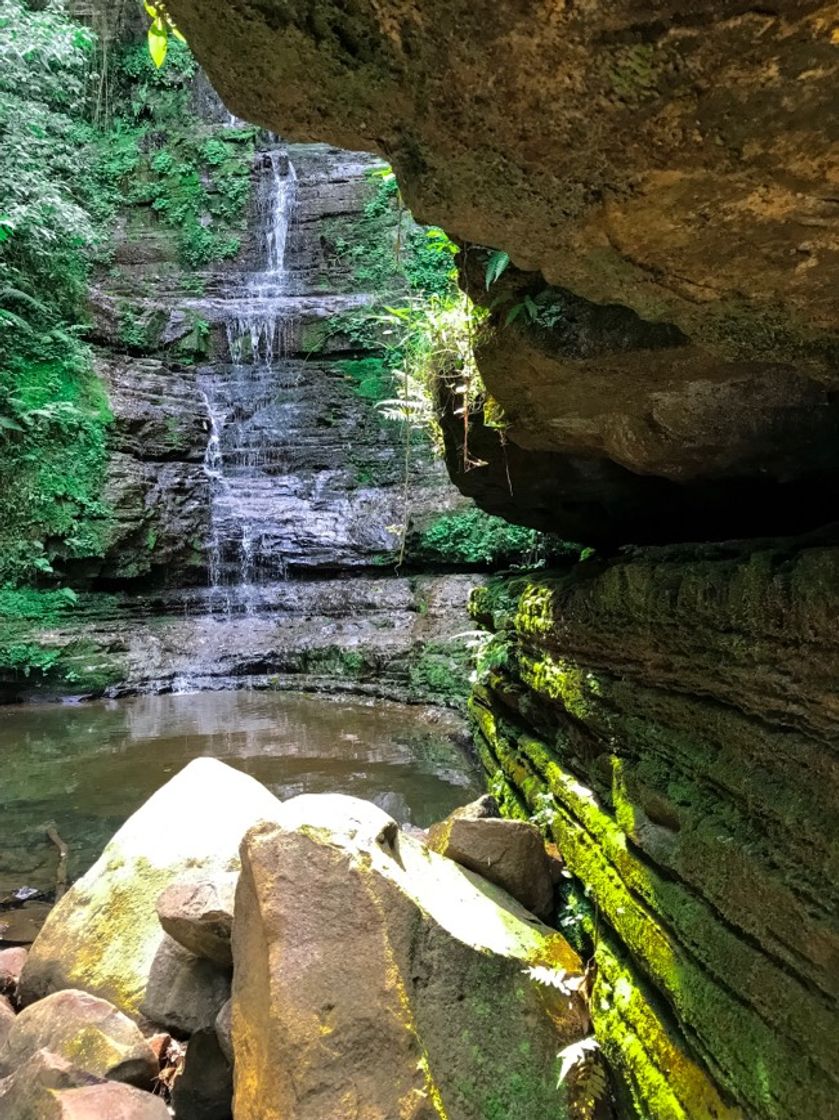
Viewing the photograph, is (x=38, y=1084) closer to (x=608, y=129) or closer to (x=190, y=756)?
(x=608, y=129)

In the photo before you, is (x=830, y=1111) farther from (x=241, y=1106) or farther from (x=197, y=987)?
(x=197, y=987)

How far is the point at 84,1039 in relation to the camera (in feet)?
8.46

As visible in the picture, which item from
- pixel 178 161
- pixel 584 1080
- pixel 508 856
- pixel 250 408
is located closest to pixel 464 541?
pixel 250 408

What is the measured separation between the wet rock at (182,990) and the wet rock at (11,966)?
823mm

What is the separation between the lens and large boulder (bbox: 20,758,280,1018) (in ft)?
10.3

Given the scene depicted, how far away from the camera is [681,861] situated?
224 centimetres

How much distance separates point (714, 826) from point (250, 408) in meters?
13.9

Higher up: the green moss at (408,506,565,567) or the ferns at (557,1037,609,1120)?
the green moss at (408,506,565,567)

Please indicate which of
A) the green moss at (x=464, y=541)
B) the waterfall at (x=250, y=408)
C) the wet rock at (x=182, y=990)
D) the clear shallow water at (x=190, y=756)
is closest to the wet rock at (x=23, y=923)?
the clear shallow water at (x=190, y=756)

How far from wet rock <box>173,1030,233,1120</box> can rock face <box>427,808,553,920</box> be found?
1.13 meters

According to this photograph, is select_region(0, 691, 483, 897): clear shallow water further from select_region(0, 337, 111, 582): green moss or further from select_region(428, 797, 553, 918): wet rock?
select_region(0, 337, 111, 582): green moss

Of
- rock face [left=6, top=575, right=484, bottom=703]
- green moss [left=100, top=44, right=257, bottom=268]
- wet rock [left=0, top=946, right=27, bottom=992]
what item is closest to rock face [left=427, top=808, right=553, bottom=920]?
wet rock [left=0, top=946, right=27, bottom=992]

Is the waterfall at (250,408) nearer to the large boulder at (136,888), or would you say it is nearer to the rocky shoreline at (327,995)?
the large boulder at (136,888)

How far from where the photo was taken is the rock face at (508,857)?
10.3ft
